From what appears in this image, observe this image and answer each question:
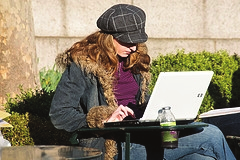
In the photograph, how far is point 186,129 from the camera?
5.16m

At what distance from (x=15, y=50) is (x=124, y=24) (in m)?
2.76

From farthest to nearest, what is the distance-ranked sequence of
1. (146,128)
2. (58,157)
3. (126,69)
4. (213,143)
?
(126,69)
(213,143)
(146,128)
(58,157)

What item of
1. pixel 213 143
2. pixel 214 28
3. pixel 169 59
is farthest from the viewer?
pixel 214 28

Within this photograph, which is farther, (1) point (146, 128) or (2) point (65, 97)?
(2) point (65, 97)

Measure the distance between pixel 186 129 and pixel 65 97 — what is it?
0.75 metres

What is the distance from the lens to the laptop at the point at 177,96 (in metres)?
4.83

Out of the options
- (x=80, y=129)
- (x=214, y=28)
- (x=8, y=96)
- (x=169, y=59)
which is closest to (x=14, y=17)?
(x=8, y=96)

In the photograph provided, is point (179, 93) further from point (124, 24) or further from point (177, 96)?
point (124, 24)

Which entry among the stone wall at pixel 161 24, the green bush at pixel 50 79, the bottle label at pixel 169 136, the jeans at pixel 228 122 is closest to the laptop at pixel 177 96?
the bottle label at pixel 169 136

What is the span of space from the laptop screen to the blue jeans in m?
0.14

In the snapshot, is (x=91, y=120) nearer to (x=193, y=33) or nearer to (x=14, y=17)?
(x=14, y=17)

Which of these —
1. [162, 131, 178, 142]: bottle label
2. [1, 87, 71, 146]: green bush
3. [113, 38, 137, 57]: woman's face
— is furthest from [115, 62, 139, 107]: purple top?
Result: [1, 87, 71, 146]: green bush

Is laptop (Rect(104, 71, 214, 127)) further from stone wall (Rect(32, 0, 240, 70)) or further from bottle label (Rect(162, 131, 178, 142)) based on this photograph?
stone wall (Rect(32, 0, 240, 70))

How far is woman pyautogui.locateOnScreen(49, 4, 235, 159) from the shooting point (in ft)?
16.7
